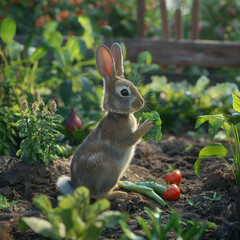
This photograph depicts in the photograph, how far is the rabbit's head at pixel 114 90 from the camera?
3.58m

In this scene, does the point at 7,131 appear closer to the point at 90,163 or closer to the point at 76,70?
the point at 90,163

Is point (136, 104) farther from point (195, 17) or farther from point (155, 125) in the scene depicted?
point (195, 17)

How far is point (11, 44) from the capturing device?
239 inches

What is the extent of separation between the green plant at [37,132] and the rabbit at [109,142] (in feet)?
1.49

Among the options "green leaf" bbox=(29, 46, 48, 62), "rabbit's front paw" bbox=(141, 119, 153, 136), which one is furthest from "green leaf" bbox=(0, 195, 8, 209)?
"green leaf" bbox=(29, 46, 48, 62)

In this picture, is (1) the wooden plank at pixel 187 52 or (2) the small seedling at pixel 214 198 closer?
(2) the small seedling at pixel 214 198

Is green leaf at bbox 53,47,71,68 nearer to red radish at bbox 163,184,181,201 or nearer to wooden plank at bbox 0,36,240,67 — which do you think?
wooden plank at bbox 0,36,240,67

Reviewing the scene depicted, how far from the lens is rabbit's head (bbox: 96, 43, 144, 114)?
358 centimetres

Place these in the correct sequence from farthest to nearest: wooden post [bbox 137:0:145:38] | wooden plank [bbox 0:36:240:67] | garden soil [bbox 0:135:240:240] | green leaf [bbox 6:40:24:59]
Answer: wooden post [bbox 137:0:145:38] → wooden plank [bbox 0:36:240:67] → green leaf [bbox 6:40:24:59] → garden soil [bbox 0:135:240:240]

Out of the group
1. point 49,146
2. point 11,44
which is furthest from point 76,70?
point 49,146

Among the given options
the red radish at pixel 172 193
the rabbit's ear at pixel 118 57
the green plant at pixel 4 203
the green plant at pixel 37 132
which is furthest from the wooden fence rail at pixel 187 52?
the green plant at pixel 4 203

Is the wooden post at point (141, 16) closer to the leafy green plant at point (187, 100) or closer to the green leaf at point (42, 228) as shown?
the leafy green plant at point (187, 100)

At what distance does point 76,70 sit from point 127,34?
377cm

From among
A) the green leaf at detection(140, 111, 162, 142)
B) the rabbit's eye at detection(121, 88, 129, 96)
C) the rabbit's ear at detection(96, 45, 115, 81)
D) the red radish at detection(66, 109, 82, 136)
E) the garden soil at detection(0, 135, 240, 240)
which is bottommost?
the garden soil at detection(0, 135, 240, 240)
